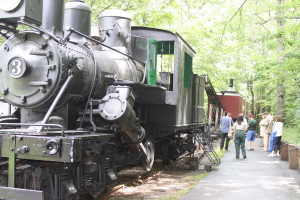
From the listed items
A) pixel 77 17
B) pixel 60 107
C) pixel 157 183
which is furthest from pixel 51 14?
pixel 157 183

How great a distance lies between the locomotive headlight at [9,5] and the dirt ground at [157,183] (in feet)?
10.8

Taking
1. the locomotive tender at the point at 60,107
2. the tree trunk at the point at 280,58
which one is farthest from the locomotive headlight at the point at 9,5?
the tree trunk at the point at 280,58

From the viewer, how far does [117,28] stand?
7.68m

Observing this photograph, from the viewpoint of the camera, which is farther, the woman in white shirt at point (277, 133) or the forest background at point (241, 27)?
the woman in white shirt at point (277, 133)

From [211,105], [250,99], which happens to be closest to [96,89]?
[211,105]

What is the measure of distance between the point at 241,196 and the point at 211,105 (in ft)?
43.9

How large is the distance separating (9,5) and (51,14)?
0.66 metres

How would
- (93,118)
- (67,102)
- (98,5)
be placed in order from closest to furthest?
1. (67,102)
2. (93,118)
3. (98,5)

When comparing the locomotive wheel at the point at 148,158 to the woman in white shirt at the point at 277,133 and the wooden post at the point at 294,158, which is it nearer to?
the wooden post at the point at 294,158

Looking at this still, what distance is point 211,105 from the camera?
19750mm

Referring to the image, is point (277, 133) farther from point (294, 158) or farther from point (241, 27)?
point (241, 27)

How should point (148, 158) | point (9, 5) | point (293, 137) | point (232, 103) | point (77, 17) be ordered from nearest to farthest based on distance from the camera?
point (9, 5) < point (77, 17) < point (148, 158) < point (293, 137) < point (232, 103)

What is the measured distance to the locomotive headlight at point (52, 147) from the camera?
444 cm

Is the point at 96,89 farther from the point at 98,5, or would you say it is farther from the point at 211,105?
the point at 211,105
